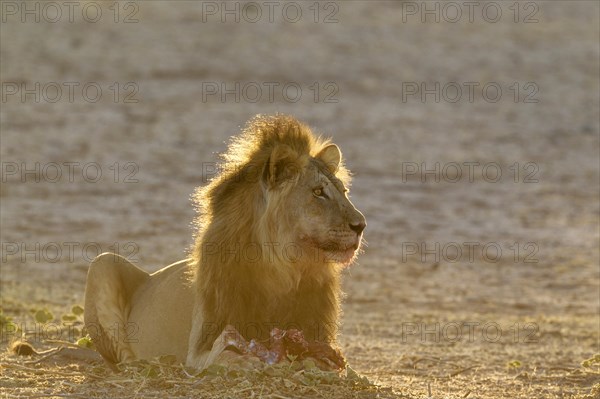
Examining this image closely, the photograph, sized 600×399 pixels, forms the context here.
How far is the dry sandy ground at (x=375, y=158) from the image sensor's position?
10.2m

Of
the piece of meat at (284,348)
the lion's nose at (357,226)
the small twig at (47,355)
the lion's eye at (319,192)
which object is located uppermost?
the lion's eye at (319,192)

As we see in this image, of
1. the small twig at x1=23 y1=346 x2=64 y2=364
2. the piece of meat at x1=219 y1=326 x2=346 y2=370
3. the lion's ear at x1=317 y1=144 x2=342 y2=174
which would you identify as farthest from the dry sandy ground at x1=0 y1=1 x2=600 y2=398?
the lion's ear at x1=317 y1=144 x2=342 y2=174

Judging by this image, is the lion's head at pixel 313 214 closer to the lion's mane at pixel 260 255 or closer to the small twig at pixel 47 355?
the lion's mane at pixel 260 255

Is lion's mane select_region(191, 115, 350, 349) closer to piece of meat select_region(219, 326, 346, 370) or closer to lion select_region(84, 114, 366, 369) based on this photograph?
lion select_region(84, 114, 366, 369)

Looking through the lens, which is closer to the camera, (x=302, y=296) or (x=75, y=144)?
(x=302, y=296)

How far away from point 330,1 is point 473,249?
15147mm

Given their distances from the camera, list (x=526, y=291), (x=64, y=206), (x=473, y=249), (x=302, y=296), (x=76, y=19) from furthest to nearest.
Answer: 1. (x=76, y=19)
2. (x=64, y=206)
3. (x=473, y=249)
4. (x=526, y=291)
5. (x=302, y=296)

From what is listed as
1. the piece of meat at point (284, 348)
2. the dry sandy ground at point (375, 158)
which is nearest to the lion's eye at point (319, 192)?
the piece of meat at point (284, 348)

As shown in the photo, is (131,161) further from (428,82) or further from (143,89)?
(428,82)

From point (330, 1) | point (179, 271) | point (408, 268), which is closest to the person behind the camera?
point (179, 271)

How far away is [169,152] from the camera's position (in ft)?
62.9

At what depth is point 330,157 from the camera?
7.32 meters

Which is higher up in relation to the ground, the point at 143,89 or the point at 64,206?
the point at 143,89

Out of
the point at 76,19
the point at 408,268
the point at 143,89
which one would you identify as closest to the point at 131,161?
the point at 143,89
